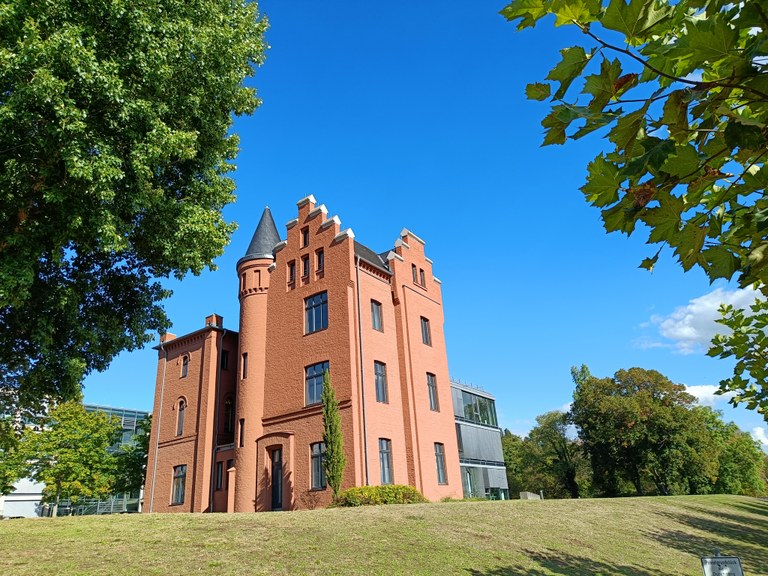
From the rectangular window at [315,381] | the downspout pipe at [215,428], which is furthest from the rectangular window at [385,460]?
the downspout pipe at [215,428]

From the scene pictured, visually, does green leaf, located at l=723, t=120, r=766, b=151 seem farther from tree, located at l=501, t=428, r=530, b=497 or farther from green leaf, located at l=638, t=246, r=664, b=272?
tree, located at l=501, t=428, r=530, b=497

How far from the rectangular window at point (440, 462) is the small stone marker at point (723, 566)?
23.0 m

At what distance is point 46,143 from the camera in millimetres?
9891

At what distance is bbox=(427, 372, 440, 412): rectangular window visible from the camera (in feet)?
96.5

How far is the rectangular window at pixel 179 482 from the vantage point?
30.2 metres

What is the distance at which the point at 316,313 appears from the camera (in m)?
27.3

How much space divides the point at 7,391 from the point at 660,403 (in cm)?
5119

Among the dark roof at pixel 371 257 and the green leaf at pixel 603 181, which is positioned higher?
the dark roof at pixel 371 257

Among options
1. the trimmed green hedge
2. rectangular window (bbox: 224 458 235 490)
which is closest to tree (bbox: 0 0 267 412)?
the trimmed green hedge

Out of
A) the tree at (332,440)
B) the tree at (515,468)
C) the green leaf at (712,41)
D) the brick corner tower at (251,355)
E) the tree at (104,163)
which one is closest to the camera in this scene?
the green leaf at (712,41)

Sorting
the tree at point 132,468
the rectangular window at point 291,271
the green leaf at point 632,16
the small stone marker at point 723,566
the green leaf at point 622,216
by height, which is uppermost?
the rectangular window at point 291,271

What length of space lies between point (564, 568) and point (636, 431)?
38.9 metres

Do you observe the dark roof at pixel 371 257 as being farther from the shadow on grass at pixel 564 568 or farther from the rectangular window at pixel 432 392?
the shadow on grass at pixel 564 568

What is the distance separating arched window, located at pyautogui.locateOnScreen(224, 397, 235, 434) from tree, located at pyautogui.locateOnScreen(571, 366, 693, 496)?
32.9 meters
